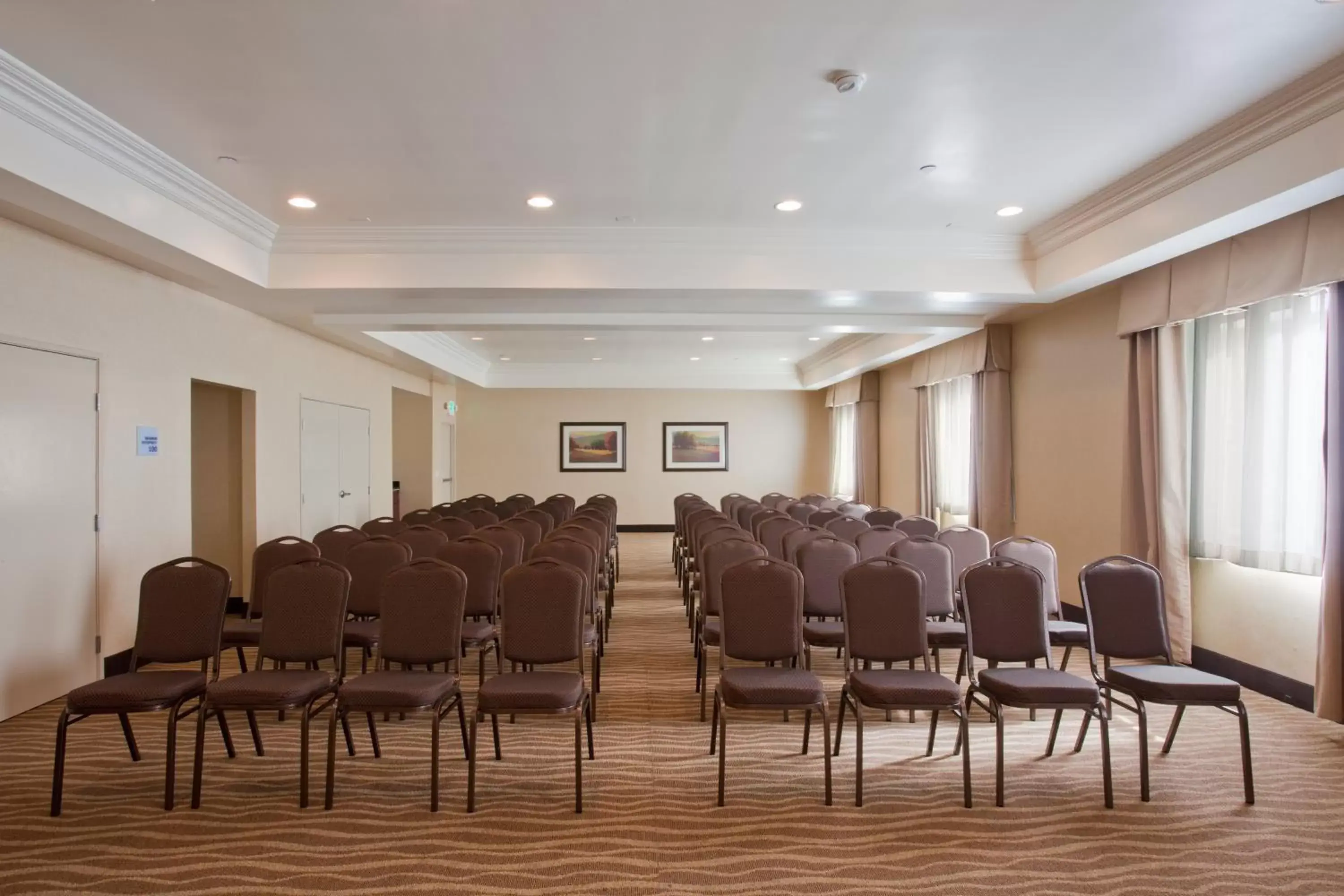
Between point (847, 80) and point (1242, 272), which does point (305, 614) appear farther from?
point (1242, 272)

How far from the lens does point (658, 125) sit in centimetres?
446

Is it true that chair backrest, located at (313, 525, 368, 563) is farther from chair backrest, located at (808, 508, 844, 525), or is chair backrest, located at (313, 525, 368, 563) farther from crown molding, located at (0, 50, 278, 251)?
chair backrest, located at (808, 508, 844, 525)

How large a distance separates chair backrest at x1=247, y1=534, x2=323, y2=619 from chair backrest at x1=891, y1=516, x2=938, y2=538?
4.92 metres

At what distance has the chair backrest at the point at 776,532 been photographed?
21.0ft

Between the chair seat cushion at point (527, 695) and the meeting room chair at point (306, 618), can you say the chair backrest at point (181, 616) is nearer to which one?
the meeting room chair at point (306, 618)

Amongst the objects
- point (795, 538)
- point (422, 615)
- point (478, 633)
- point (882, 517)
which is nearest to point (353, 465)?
point (478, 633)

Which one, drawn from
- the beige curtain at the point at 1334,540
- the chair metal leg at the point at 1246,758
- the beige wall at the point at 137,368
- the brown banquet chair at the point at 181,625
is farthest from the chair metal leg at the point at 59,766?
the beige curtain at the point at 1334,540

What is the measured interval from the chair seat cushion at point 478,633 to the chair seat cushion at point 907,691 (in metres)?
2.42

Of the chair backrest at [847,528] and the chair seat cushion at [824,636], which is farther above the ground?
the chair backrest at [847,528]

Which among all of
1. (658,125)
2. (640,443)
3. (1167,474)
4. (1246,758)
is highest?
(658,125)

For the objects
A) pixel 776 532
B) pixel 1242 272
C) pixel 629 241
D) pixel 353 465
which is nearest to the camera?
pixel 1242 272

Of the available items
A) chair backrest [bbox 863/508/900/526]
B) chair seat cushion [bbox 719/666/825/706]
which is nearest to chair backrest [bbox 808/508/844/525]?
chair backrest [bbox 863/508/900/526]

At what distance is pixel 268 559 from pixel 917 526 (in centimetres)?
555

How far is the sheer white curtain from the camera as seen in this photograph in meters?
14.5
